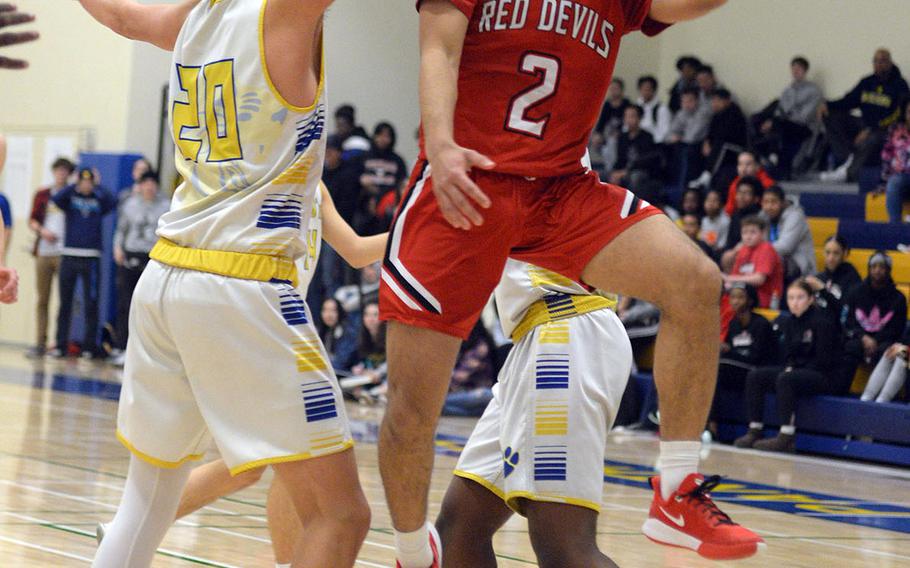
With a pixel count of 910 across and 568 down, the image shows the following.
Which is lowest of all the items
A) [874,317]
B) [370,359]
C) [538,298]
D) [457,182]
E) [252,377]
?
[370,359]

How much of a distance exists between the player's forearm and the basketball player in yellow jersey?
303mm

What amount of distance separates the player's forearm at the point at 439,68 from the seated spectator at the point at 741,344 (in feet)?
28.2

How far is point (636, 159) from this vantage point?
16594mm

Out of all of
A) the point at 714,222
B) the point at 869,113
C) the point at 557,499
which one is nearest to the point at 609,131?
the point at 869,113

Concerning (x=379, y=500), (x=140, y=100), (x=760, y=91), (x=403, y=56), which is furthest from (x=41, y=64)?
(x=379, y=500)

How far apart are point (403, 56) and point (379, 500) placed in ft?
43.6

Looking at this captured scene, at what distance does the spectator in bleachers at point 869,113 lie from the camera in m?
15.4

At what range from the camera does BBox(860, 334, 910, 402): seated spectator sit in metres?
11.1

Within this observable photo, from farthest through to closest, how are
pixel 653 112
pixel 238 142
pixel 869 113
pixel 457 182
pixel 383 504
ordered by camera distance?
pixel 653 112 → pixel 869 113 → pixel 383 504 → pixel 457 182 → pixel 238 142

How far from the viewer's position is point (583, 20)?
3752mm

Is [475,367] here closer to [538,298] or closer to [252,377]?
[538,298]

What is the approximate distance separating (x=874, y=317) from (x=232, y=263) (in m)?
9.24

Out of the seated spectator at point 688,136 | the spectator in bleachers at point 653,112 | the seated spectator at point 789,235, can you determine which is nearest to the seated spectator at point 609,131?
the spectator in bleachers at point 653,112

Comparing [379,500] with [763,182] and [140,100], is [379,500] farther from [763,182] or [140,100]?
[140,100]
